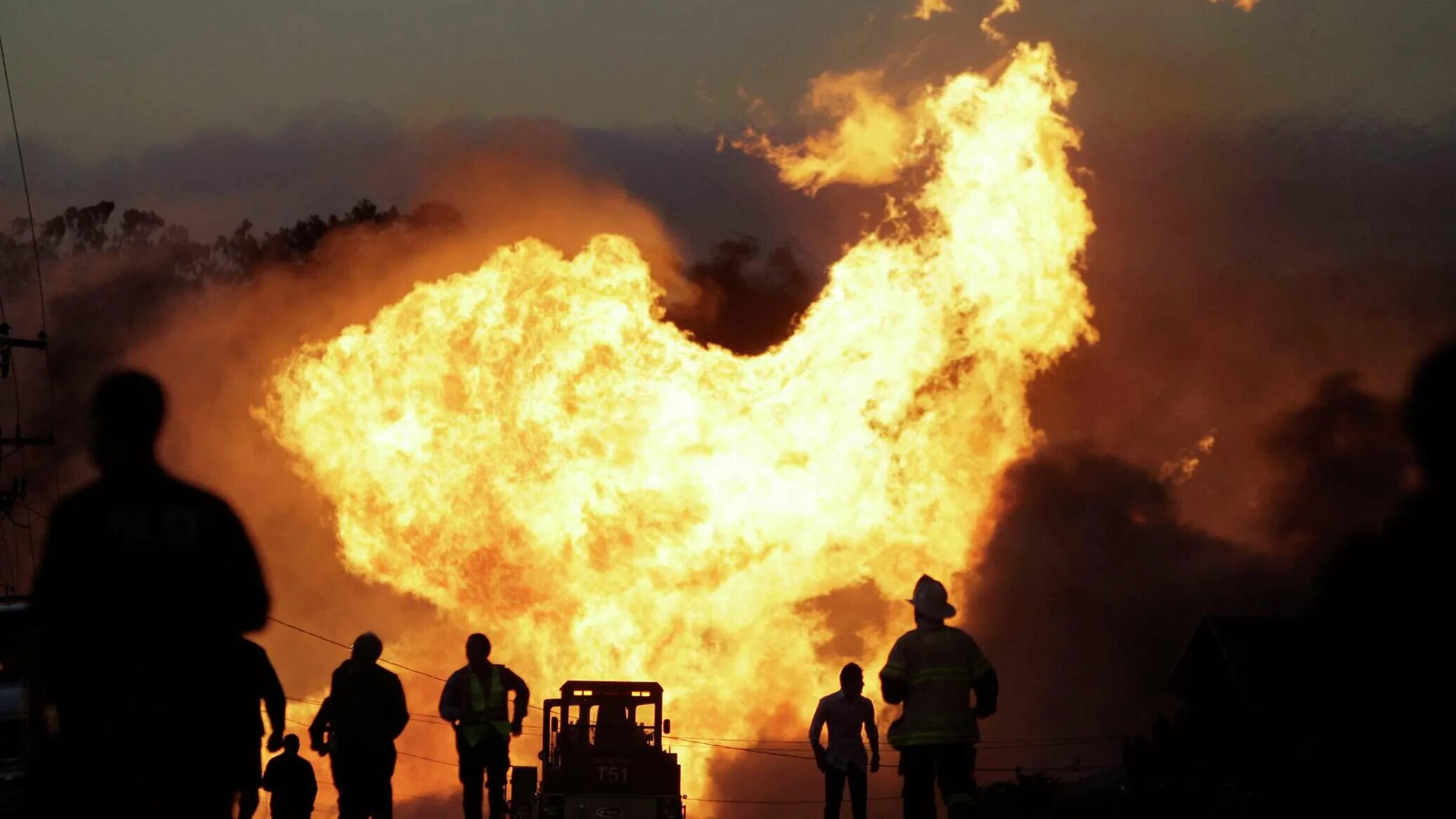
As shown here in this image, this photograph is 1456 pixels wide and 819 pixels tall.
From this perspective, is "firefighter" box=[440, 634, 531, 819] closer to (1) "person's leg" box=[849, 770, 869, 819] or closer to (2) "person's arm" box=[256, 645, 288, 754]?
(1) "person's leg" box=[849, 770, 869, 819]

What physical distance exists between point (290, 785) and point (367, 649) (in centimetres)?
525

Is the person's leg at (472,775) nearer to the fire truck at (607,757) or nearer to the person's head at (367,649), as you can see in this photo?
the person's head at (367,649)

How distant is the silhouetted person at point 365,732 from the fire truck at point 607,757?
656 inches

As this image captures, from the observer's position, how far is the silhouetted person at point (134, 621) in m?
7.44

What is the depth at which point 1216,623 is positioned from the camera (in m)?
61.9

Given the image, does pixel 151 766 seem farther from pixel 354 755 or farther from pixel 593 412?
pixel 593 412

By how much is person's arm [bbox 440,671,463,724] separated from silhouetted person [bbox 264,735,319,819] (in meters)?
2.40

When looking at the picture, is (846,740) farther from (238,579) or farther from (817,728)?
(238,579)

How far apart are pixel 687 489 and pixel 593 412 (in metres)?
3.28

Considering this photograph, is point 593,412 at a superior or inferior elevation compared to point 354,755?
superior

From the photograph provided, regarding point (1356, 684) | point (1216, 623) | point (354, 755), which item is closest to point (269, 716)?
point (1356, 684)

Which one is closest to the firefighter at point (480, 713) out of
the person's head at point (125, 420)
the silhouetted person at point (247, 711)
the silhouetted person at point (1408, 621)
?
the silhouetted person at point (247, 711)

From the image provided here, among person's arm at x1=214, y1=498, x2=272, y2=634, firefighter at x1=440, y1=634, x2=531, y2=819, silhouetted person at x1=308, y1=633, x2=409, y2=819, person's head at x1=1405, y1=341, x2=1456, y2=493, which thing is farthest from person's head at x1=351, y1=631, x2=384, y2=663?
person's head at x1=1405, y1=341, x2=1456, y2=493

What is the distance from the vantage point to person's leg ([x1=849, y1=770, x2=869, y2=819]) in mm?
19203
